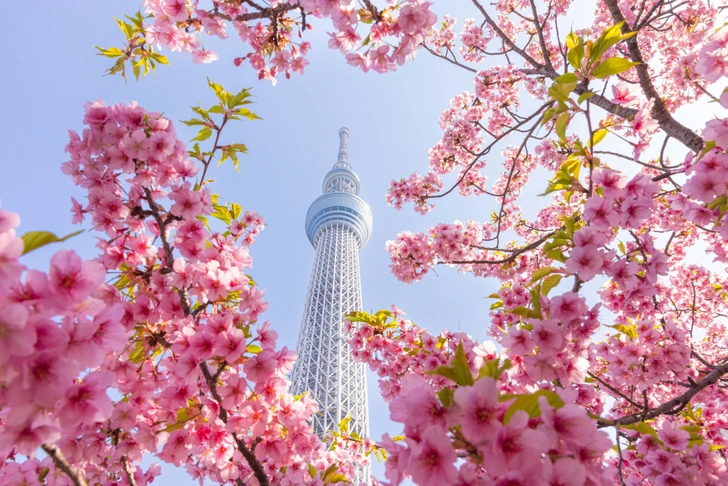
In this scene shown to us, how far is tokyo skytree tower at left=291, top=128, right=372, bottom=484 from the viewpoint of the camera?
90.3ft

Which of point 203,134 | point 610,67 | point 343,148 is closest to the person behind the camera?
point 610,67

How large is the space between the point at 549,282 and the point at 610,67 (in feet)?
2.58

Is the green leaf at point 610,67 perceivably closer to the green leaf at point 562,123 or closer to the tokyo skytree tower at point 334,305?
the green leaf at point 562,123

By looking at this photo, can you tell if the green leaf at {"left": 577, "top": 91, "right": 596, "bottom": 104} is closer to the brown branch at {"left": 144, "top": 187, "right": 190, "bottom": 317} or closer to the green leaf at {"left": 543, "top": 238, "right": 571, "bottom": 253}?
the green leaf at {"left": 543, "top": 238, "right": 571, "bottom": 253}

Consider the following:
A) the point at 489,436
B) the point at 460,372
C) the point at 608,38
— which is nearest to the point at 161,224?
the point at 460,372

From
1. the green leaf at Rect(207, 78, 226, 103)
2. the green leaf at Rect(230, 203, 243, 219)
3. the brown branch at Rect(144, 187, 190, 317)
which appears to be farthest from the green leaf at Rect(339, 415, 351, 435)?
the green leaf at Rect(207, 78, 226, 103)

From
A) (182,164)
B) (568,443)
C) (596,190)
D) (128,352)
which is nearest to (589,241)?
(596,190)

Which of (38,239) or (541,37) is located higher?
(541,37)

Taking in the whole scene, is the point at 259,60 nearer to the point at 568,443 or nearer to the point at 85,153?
the point at 85,153

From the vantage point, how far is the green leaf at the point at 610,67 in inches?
51.4

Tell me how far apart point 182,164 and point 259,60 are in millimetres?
1075

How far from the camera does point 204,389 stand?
1707mm

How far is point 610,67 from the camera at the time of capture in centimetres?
134

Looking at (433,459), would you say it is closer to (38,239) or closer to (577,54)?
(38,239)
